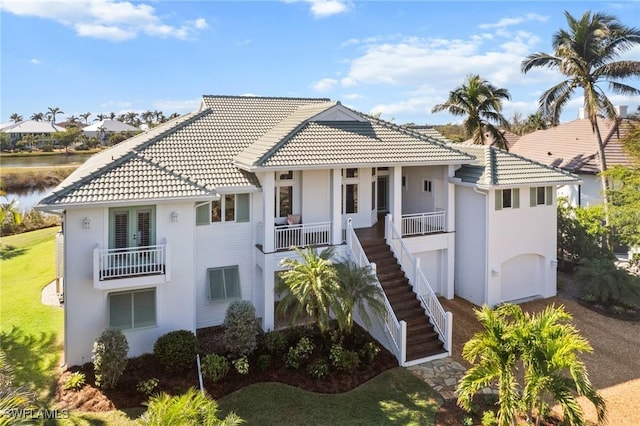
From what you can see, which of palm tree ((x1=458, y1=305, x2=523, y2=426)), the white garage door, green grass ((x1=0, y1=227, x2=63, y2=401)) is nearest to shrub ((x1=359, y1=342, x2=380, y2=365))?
palm tree ((x1=458, y1=305, x2=523, y2=426))

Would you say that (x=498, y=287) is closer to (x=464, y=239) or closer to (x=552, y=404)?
(x=464, y=239)

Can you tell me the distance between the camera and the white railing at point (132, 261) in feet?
48.4

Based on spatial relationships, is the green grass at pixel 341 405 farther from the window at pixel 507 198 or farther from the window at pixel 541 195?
the window at pixel 541 195

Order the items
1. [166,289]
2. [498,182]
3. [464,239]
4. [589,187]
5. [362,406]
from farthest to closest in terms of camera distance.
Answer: [589,187]
[464,239]
[498,182]
[166,289]
[362,406]

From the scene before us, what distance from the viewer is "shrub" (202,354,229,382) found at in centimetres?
1405

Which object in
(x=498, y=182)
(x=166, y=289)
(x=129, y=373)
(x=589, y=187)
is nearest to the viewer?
(x=129, y=373)

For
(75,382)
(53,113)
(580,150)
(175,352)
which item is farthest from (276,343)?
(53,113)

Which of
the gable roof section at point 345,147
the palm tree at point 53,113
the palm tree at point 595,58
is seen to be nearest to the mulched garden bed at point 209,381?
the gable roof section at point 345,147

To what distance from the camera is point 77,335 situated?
1502cm

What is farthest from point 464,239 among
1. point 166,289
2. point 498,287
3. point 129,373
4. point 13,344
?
point 13,344

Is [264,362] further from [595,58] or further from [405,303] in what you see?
[595,58]

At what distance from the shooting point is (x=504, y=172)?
2062cm

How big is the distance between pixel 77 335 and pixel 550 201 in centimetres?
2171

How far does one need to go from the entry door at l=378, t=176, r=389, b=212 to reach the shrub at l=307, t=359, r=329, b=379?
1140 centimetres
